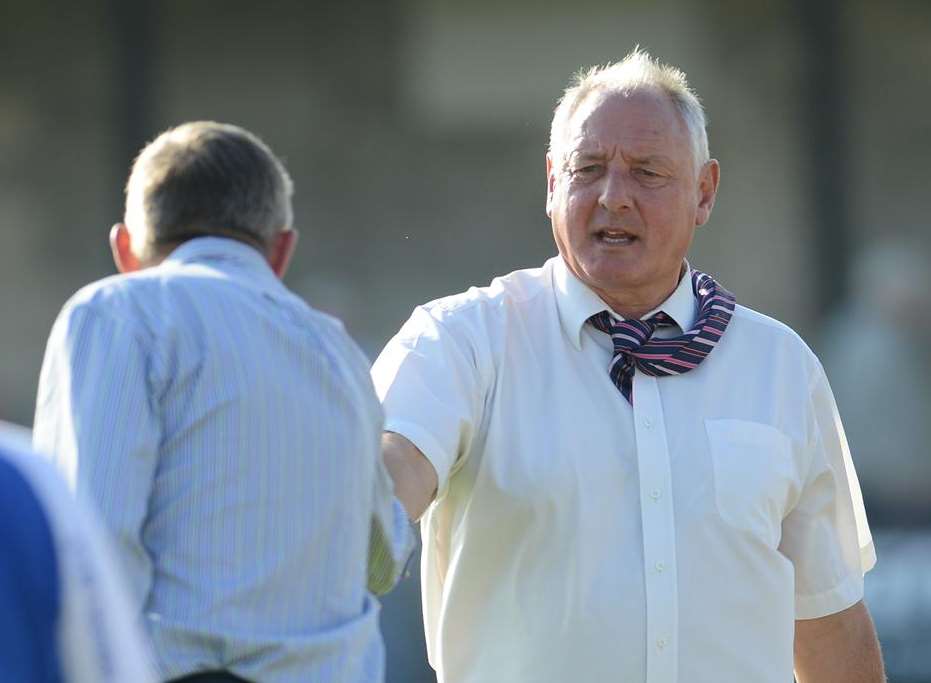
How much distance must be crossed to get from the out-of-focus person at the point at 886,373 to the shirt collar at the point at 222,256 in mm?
4770

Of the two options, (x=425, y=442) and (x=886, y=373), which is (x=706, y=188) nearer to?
(x=425, y=442)

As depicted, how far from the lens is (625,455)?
2.93 meters

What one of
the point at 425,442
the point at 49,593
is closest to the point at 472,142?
the point at 425,442

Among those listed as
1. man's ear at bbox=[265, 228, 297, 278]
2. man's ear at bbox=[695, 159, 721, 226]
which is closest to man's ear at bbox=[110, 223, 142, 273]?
man's ear at bbox=[265, 228, 297, 278]

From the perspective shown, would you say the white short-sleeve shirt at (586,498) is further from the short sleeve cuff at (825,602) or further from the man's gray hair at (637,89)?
the man's gray hair at (637,89)

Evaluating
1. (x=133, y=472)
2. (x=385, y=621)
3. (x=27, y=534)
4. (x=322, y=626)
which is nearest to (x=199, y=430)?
(x=133, y=472)

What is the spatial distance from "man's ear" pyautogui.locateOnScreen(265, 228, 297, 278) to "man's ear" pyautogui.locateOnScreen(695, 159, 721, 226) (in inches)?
43.0

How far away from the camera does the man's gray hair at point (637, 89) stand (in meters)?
3.15

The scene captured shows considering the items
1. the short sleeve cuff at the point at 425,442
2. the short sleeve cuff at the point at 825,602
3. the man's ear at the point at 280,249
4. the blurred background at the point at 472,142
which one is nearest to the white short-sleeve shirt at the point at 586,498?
the short sleeve cuff at the point at 425,442

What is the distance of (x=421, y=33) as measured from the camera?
269 inches

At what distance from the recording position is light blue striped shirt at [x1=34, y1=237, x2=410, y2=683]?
6.84 feet

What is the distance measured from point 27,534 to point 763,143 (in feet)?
19.0

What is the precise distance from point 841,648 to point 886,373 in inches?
145

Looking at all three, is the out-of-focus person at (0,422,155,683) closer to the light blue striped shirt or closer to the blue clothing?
the blue clothing
